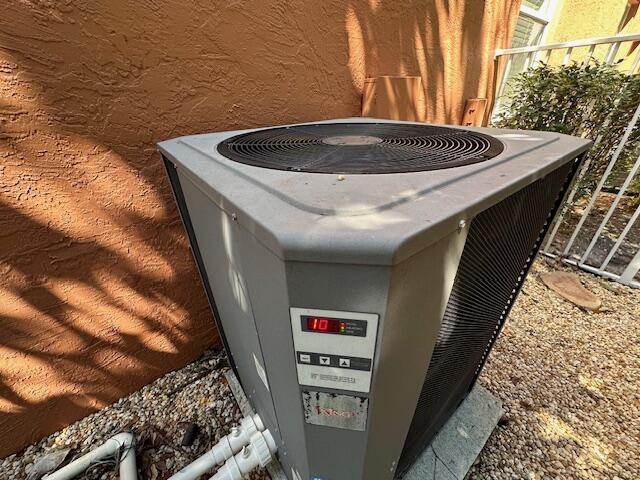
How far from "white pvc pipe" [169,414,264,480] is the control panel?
85 cm

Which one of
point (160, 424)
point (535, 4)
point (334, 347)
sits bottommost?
point (160, 424)

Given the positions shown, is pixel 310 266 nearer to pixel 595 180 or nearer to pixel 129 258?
pixel 129 258

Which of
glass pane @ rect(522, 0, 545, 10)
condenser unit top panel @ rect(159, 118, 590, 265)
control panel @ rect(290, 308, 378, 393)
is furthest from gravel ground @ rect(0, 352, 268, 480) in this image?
glass pane @ rect(522, 0, 545, 10)

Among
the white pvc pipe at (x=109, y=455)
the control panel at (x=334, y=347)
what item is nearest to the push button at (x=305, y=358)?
the control panel at (x=334, y=347)

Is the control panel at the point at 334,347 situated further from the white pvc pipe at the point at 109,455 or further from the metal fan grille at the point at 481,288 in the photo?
the white pvc pipe at the point at 109,455

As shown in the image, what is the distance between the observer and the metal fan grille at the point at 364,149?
0.69 meters

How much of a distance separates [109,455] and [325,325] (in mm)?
1564

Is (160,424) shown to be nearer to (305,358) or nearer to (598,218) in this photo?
(305,358)

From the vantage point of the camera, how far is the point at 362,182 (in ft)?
1.88

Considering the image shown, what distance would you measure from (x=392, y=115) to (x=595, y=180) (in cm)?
250

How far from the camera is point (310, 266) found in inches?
16.7

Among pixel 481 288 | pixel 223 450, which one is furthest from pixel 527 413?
pixel 223 450

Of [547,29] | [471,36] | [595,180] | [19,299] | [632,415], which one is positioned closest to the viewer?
[19,299]

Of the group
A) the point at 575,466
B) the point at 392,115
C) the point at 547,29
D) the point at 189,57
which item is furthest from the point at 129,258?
the point at 547,29
